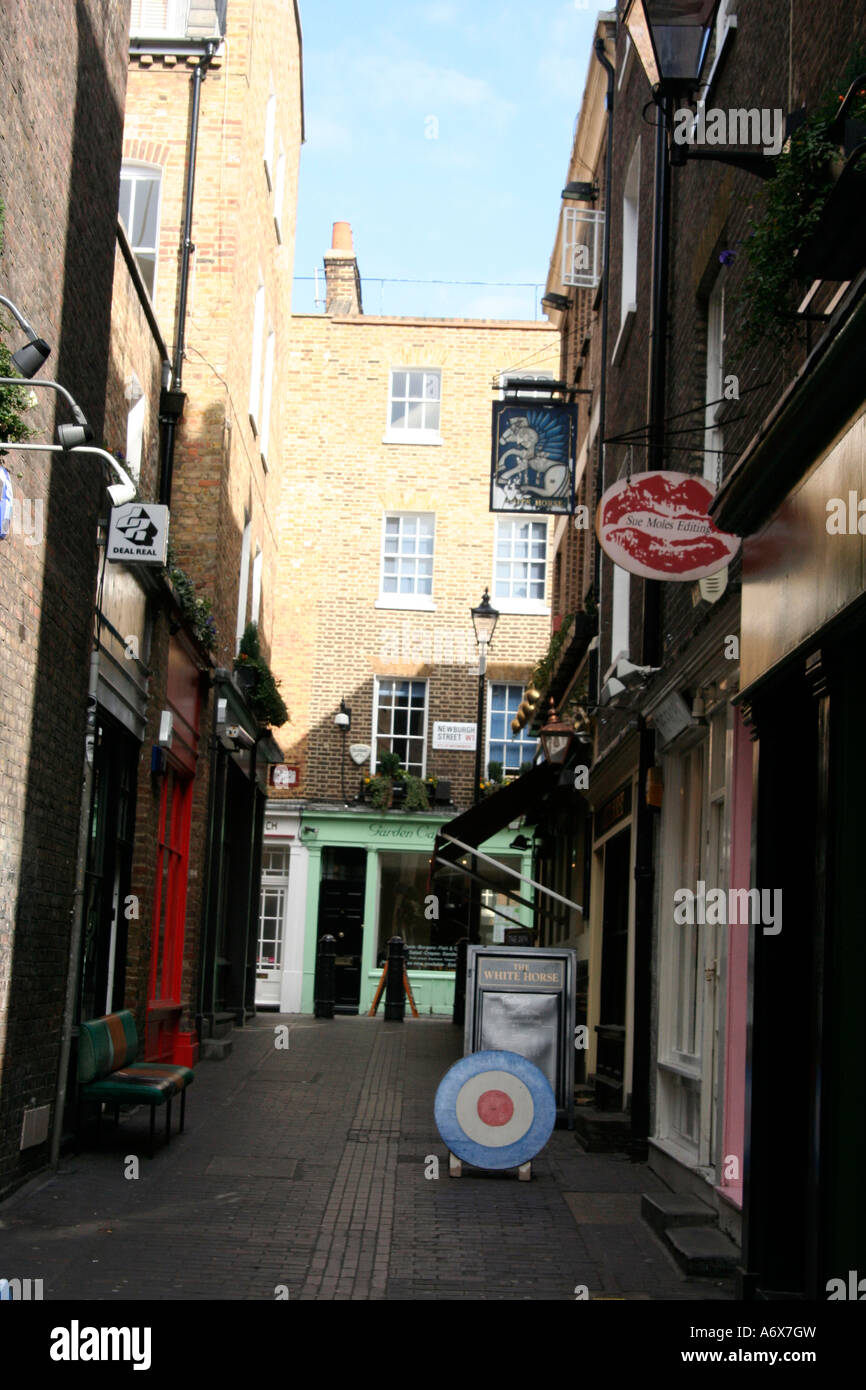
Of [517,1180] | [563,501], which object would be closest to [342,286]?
[563,501]

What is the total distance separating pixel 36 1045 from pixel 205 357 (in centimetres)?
960

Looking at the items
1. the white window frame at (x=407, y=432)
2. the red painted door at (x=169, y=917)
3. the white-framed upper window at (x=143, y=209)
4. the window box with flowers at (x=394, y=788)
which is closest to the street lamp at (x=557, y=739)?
the red painted door at (x=169, y=917)

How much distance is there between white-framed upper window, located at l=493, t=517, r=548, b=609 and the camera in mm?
30141

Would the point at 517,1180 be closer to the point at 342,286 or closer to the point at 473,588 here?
the point at 473,588

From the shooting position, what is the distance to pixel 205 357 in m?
16.9

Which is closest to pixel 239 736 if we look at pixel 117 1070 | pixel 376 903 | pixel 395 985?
pixel 395 985

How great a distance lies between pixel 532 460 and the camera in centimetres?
1814

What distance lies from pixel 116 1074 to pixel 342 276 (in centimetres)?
2405

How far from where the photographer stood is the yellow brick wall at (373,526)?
29.6m

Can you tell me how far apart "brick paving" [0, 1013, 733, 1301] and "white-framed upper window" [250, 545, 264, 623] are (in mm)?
9525

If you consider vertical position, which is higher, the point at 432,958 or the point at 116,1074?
the point at 432,958

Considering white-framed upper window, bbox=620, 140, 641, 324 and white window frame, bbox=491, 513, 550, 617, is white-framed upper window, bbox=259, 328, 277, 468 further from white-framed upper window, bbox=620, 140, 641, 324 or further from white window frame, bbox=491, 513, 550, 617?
white window frame, bbox=491, 513, 550, 617

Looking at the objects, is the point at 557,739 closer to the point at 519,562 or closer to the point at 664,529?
the point at 664,529

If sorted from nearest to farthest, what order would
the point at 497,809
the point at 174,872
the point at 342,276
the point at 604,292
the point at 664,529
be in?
1. the point at 664,529
2. the point at 174,872
3. the point at 497,809
4. the point at 604,292
5. the point at 342,276
